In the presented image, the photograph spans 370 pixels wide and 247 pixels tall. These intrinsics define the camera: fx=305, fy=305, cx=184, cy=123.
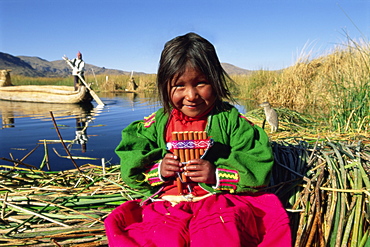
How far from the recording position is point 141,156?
173 centimetres

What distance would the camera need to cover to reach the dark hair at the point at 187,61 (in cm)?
167

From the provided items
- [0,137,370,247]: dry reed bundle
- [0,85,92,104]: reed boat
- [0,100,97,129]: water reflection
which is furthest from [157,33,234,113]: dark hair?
[0,85,92,104]: reed boat

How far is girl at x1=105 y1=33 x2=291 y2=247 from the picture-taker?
4.95 feet

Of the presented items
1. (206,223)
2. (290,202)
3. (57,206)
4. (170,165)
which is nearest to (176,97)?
(170,165)

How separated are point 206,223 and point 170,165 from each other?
1.20 ft

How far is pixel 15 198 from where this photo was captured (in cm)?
226

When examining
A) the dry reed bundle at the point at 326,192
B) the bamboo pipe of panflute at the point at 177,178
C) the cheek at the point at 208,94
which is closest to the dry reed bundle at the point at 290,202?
the dry reed bundle at the point at 326,192

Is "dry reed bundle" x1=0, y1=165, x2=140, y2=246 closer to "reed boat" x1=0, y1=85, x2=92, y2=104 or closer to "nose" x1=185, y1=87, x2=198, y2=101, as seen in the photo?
"nose" x1=185, y1=87, x2=198, y2=101

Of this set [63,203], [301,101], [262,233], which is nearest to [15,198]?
[63,203]

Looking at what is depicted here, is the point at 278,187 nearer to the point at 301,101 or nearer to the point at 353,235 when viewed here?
the point at 353,235

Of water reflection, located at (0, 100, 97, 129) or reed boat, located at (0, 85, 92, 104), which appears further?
reed boat, located at (0, 85, 92, 104)

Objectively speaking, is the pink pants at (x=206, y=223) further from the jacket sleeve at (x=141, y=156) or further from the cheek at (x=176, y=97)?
the cheek at (x=176, y=97)

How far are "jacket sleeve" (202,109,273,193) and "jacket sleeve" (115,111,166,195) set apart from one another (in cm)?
32

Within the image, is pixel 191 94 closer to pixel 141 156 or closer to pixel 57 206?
pixel 141 156
